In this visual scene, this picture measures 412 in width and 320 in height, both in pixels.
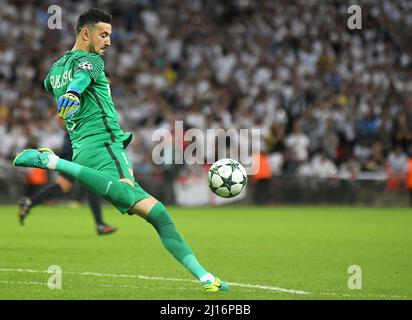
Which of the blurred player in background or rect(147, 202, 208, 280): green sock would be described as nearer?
rect(147, 202, 208, 280): green sock

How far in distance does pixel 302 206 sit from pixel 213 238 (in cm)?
934

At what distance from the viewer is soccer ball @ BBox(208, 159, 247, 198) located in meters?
9.15

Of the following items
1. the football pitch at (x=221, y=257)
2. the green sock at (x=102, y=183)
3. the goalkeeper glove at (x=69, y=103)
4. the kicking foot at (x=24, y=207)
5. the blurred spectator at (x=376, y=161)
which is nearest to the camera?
the goalkeeper glove at (x=69, y=103)

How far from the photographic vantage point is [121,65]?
25.0 m

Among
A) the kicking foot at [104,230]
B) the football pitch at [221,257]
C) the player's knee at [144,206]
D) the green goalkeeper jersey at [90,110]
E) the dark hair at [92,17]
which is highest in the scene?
the dark hair at [92,17]

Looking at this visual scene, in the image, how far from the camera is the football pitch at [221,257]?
27.5 feet

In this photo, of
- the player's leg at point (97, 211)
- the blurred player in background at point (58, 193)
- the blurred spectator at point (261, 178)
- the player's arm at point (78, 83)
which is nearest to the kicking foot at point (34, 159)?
the player's arm at point (78, 83)

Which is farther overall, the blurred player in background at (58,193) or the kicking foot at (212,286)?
the blurred player in background at (58,193)

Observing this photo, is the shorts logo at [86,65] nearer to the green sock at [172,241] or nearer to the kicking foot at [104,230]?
the green sock at [172,241]

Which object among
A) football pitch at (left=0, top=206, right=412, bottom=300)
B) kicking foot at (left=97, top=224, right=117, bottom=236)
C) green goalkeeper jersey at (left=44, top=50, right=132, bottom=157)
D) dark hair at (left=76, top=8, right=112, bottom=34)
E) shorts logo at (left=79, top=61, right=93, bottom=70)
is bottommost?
football pitch at (left=0, top=206, right=412, bottom=300)

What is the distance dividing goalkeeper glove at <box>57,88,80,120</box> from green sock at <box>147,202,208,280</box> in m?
1.06

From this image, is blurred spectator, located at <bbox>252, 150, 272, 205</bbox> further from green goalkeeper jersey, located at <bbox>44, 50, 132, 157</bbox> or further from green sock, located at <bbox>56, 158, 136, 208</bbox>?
green sock, located at <bbox>56, 158, 136, 208</bbox>

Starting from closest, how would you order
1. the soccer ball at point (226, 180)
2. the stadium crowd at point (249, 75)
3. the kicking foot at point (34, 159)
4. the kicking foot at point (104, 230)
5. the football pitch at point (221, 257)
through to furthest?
the kicking foot at point (34, 159)
the football pitch at point (221, 257)
the soccer ball at point (226, 180)
the kicking foot at point (104, 230)
the stadium crowd at point (249, 75)

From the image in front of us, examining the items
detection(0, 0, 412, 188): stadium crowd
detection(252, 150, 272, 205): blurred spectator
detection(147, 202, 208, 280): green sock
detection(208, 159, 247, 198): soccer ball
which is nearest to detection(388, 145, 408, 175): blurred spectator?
detection(0, 0, 412, 188): stadium crowd
